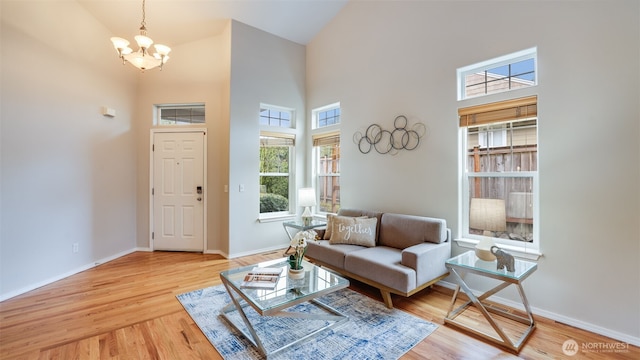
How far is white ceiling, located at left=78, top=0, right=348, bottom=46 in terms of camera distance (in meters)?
3.66

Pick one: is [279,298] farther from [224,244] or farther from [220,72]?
[220,72]

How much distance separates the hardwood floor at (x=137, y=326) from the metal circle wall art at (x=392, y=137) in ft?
5.81

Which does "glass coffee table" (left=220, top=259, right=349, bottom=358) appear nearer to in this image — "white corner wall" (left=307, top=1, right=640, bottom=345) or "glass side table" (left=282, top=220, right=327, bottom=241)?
"glass side table" (left=282, top=220, right=327, bottom=241)

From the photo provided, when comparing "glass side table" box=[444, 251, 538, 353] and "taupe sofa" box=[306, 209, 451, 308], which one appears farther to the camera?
"taupe sofa" box=[306, 209, 451, 308]

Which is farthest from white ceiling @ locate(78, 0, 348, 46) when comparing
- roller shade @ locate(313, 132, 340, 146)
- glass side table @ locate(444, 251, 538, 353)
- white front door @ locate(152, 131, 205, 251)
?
glass side table @ locate(444, 251, 538, 353)

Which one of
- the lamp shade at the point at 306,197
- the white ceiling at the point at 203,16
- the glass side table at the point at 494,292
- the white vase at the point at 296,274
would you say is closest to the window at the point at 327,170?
the lamp shade at the point at 306,197

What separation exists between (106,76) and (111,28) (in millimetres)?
732

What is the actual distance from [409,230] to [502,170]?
1.14m

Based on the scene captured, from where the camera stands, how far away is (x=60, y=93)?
3311mm

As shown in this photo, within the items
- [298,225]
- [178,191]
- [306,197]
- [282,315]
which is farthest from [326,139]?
[282,315]

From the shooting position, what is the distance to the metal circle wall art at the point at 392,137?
3.39m

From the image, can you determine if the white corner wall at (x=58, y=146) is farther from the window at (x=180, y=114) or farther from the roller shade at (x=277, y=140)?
the roller shade at (x=277, y=140)

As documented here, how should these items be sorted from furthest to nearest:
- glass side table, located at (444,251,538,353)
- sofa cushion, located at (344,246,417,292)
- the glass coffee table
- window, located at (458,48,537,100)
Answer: window, located at (458,48,537,100) < sofa cushion, located at (344,246,417,292) < glass side table, located at (444,251,538,353) < the glass coffee table

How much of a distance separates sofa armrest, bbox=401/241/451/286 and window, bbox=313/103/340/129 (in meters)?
2.50
